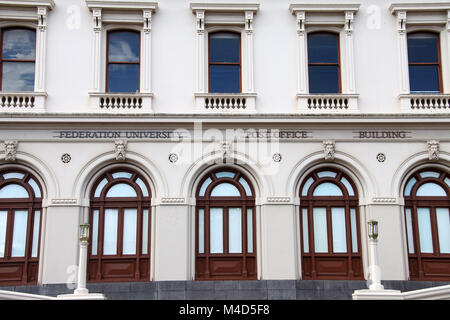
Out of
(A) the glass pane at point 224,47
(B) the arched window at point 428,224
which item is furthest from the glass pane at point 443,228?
(A) the glass pane at point 224,47

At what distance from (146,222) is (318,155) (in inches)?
237

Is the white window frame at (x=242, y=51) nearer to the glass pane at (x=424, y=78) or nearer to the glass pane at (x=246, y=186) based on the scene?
the glass pane at (x=246, y=186)

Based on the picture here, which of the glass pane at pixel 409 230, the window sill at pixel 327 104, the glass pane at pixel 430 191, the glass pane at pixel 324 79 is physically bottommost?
the glass pane at pixel 409 230

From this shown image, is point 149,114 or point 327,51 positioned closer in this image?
point 149,114

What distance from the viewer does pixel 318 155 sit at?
22141 mm

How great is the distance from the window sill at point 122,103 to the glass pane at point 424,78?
29.4ft

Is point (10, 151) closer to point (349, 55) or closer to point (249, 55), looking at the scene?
point (249, 55)

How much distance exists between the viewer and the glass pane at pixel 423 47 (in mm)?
23359

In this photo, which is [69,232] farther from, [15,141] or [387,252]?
[387,252]

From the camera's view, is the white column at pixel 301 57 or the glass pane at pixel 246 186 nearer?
the glass pane at pixel 246 186

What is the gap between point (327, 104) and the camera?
2247cm

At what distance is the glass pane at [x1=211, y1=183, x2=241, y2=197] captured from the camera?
22281 millimetres

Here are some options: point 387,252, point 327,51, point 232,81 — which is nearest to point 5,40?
point 232,81

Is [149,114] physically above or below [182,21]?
below
